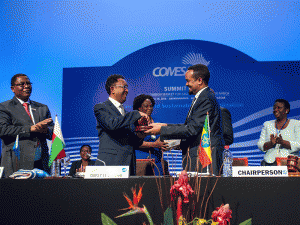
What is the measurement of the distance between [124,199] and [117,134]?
3.34 feet

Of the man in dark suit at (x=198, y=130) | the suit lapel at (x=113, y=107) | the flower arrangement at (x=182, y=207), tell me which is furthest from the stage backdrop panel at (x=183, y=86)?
the flower arrangement at (x=182, y=207)

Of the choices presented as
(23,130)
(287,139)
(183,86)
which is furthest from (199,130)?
(183,86)

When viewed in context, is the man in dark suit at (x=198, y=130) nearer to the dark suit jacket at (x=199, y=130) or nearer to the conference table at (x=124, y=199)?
the dark suit jacket at (x=199, y=130)

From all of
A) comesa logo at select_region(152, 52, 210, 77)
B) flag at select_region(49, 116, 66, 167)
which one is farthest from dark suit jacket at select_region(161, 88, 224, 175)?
comesa logo at select_region(152, 52, 210, 77)

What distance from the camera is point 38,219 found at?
175cm

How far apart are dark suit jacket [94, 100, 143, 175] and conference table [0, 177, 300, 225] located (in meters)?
0.84

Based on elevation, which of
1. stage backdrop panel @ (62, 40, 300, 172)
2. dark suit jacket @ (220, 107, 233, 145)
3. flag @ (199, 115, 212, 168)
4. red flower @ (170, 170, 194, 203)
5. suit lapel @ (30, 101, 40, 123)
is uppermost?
stage backdrop panel @ (62, 40, 300, 172)

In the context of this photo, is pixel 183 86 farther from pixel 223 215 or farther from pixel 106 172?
pixel 223 215

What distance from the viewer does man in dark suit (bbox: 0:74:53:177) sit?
9.32ft

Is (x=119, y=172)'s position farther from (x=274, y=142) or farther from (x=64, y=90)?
(x=64, y=90)

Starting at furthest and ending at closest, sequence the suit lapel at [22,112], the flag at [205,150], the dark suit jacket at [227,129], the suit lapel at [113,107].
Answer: the dark suit jacket at [227,129]
the suit lapel at [22,112]
the suit lapel at [113,107]
the flag at [205,150]

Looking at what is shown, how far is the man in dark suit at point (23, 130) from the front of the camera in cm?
284

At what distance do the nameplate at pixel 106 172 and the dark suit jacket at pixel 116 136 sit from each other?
73 cm

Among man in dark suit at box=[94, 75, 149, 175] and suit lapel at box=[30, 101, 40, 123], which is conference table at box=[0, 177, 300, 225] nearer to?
man in dark suit at box=[94, 75, 149, 175]
